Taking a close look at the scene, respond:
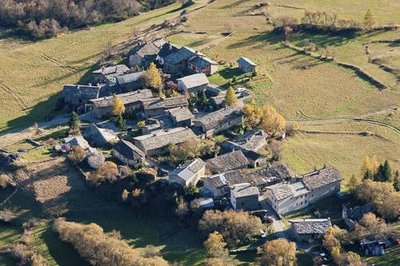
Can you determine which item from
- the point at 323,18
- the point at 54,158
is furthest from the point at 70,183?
the point at 323,18

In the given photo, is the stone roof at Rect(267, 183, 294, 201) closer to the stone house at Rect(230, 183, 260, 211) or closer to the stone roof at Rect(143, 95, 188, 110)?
the stone house at Rect(230, 183, 260, 211)

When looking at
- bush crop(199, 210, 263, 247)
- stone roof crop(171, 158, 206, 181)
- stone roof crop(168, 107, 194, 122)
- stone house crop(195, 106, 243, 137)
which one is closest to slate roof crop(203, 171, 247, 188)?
stone roof crop(171, 158, 206, 181)

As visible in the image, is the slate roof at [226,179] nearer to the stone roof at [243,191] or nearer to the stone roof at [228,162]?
the stone roof at [243,191]

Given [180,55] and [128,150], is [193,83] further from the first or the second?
[128,150]

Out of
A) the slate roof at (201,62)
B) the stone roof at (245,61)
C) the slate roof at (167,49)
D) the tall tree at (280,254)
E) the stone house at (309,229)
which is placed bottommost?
the stone house at (309,229)

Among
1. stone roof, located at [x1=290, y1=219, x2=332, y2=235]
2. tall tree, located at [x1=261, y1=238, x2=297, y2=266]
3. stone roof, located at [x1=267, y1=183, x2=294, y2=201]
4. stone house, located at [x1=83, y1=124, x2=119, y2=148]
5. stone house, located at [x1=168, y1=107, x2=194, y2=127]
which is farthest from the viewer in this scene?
stone house, located at [x1=168, y1=107, x2=194, y2=127]

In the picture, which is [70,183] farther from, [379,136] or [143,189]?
[379,136]

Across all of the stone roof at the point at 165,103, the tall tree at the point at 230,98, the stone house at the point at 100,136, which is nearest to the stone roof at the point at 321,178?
the tall tree at the point at 230,98
